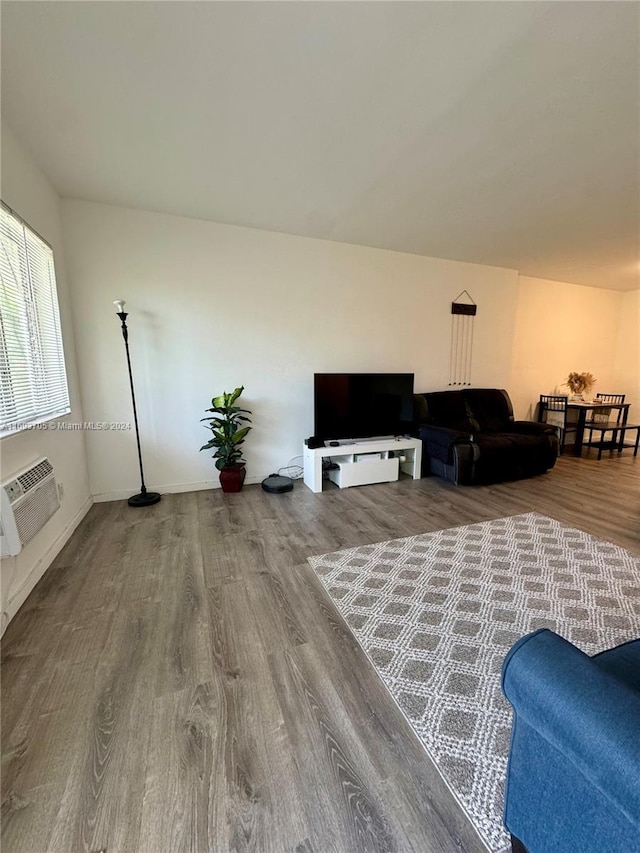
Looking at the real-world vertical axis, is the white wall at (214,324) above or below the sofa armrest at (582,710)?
above

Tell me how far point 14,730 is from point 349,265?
13.6 feet

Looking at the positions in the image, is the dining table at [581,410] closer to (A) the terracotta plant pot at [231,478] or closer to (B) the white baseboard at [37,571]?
(A) the terracotta plant pot at [231,478]

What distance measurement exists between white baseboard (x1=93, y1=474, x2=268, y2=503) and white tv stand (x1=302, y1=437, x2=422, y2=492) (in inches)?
24.6

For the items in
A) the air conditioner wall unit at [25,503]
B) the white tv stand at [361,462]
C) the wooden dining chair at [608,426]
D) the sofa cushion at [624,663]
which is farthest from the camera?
the wooden dining chair at [608,426]

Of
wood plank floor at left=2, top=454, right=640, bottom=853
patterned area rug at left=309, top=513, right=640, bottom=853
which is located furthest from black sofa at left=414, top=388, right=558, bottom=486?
wood plank floor at left=2, top=454, right=640, bottom=853

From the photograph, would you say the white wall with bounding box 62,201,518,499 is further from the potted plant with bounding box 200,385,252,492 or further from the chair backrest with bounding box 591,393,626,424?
the chair backrest with bounding box 591,393,626,424

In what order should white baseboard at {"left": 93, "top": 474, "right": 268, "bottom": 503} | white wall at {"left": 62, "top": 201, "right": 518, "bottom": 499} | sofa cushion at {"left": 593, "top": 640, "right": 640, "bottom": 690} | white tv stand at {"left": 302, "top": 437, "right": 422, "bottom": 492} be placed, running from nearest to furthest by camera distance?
sofa cushion at {"left": 593, "top": 640, "right": 640, "bottom": 690}
white wall at {"left": 62, "top": 201, "right": 518, "bottom": 499}
white baseboard at {"left": 93, "top": 474, "right": 268, "bottom": 503}
white tv stand at {"left": 302, "top": 437, "right": 422, "bottom": 492}

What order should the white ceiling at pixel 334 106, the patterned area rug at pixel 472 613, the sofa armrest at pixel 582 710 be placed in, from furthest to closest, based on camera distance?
the white ceiling at pixel 334 106
the patterned area rug at pixel 472 613
the sofa armrest at pixel 582 710

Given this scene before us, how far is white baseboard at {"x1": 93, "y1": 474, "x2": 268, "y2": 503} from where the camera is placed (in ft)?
10.7

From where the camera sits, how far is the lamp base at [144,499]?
313 centimetres

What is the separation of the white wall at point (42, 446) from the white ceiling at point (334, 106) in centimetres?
19

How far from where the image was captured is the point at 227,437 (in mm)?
3352

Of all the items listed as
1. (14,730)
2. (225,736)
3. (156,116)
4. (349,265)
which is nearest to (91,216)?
(156,116)

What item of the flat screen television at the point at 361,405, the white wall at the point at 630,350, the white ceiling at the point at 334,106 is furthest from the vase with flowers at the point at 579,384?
the flat screen television at the point at 361,405
